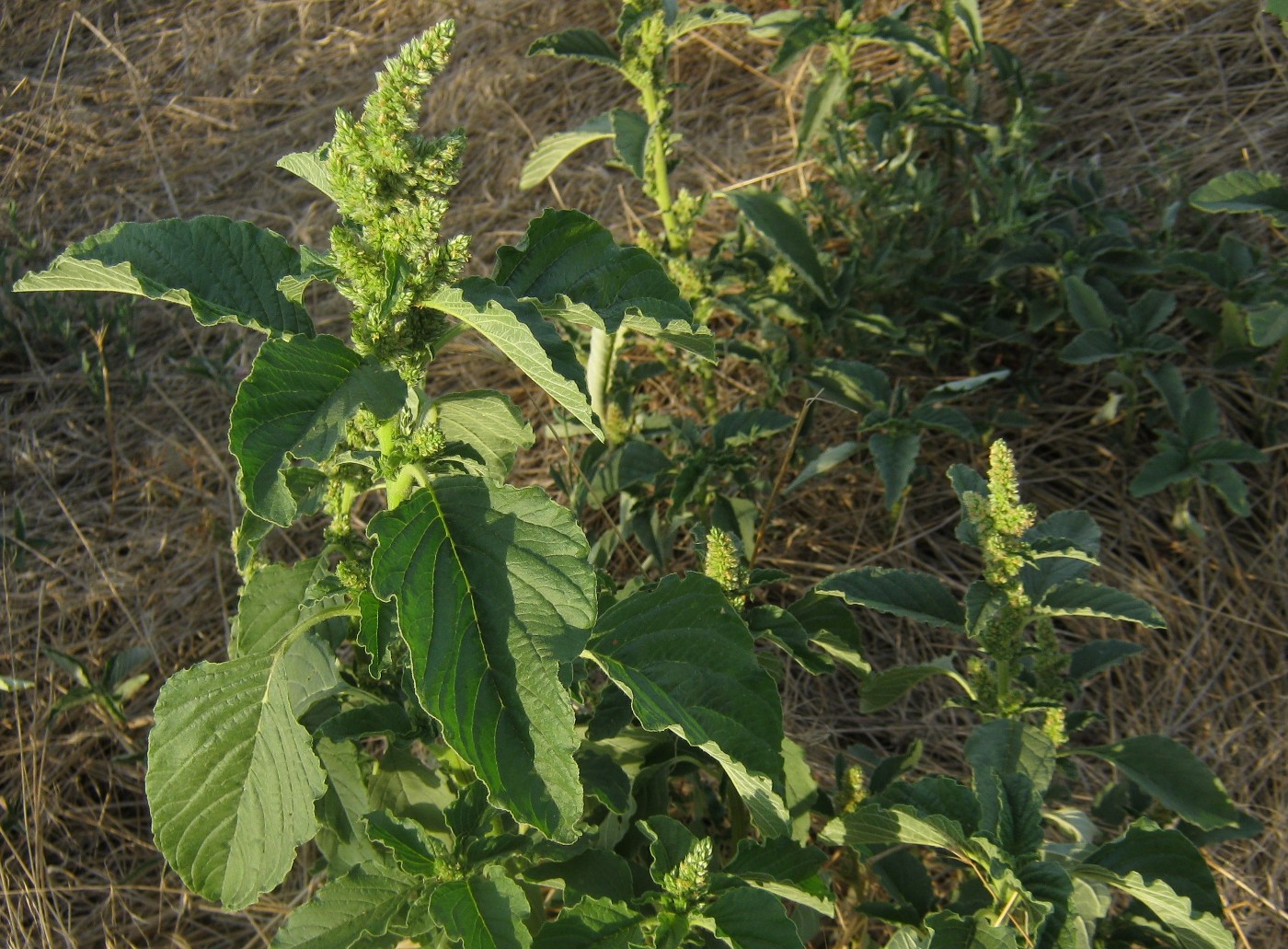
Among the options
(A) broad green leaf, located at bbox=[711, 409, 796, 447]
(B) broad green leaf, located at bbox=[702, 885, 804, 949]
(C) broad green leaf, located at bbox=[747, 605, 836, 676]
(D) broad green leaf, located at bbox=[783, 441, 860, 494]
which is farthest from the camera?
(D) broad green leaf, located at bbox=[783, 441, 860, 494]

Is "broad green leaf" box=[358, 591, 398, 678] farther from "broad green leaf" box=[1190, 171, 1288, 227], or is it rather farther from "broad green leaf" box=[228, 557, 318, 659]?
"broad green leaf" box=[1190, 171, 1288, 227]

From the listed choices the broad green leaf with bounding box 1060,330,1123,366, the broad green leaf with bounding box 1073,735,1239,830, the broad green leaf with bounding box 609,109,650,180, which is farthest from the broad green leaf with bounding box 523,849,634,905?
the broad green leaf with bounding box 1060,330,1123,366

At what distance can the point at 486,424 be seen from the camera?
150cm

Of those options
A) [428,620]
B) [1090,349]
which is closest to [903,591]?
[428,620]

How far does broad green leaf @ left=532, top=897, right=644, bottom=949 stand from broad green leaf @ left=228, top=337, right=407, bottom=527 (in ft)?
2.13

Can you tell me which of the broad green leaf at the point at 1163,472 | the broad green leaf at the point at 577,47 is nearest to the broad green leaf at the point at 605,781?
the broad green leaf at the point at 1163,472

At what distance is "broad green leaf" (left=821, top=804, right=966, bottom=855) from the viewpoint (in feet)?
4.58

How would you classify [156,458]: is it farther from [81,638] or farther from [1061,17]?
[1061,17]

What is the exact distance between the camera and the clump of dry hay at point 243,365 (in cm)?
242

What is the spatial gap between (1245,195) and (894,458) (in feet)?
3.29

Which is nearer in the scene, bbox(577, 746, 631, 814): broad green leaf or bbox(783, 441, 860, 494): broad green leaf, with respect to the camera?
bbox(577, 746, 631, 814): broad green leaf

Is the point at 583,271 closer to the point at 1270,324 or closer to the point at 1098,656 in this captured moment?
the point at 1098,656

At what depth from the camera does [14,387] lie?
334 cm

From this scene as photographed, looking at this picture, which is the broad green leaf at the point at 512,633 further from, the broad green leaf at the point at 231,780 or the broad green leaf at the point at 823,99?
the broad green leaf at the point at 823,99
